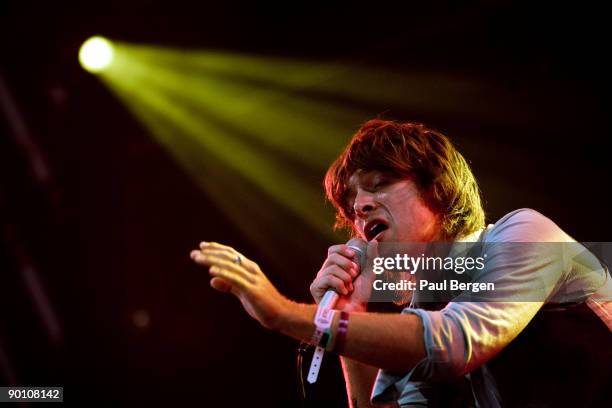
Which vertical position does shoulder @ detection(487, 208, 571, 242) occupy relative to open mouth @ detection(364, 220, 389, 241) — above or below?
below

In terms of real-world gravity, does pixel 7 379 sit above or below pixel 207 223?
below

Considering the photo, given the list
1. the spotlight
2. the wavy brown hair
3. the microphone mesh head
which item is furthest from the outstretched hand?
the spotlight

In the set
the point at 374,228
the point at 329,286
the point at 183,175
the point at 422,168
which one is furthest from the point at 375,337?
the point at 183,175

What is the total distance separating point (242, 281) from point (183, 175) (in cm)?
383

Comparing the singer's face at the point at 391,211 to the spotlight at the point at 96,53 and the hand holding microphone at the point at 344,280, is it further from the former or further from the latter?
the spotlight at the point at 96,53

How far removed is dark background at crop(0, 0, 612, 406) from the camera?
3.36 m

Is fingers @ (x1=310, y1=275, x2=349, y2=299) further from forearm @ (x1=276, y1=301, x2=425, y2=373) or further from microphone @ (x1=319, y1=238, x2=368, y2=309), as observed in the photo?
forearm @ (x1=276, y1=301, x2=425, y2=373)

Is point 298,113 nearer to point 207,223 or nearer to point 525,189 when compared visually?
point 207,223

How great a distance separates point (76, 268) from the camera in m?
5.30

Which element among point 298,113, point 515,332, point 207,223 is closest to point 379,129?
point 515,332

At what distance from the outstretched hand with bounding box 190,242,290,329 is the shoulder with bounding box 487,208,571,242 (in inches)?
34.2

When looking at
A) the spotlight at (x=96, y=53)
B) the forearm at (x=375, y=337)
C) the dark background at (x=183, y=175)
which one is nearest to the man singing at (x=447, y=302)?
the forearm at (x=375, y=337)

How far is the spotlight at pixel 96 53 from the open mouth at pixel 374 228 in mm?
3413

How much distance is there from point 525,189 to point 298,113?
81.6 inches
